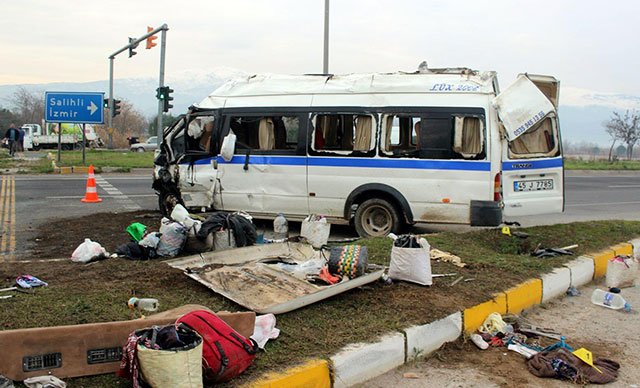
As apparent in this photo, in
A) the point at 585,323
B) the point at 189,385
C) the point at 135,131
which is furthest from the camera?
the point at 135,131

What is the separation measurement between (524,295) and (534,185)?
→ 11.5 feet

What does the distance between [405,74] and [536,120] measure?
2251mm

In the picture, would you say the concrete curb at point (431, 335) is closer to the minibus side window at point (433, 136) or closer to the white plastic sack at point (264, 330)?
the white plastic sack at point (264, 330)

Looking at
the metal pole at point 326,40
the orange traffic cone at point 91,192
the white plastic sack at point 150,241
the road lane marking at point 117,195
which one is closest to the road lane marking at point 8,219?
the orange traffic cone at point 91,192

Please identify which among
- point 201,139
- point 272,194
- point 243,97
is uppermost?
Result: point 243,97

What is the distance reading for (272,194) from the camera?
9.99 meters

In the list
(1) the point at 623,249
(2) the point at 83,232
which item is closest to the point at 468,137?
(1) the point at 623,249

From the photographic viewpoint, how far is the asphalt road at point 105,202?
10.9 metres

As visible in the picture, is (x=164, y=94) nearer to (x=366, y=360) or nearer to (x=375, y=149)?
(x=375, y=149)

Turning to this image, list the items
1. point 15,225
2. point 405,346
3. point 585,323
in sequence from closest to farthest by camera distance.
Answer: point 405,346 < point 585,323 < point 15,225

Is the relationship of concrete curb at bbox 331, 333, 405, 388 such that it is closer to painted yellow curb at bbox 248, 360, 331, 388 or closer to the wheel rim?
painted yellow curb at bbox 248, 360, 331, 388

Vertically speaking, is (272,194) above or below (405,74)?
below

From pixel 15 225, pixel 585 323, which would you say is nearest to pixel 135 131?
pixel 15 225

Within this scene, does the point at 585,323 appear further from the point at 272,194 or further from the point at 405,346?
the point at 272,194
